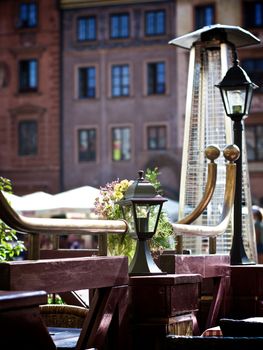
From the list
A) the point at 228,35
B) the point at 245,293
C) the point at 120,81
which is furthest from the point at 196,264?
the point at 120,81

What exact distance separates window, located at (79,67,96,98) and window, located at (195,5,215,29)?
183 inches

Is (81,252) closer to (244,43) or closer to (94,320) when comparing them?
(94,320)

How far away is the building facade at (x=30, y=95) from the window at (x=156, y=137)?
3.69 m

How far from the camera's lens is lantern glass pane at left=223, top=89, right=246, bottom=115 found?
7.32 metres

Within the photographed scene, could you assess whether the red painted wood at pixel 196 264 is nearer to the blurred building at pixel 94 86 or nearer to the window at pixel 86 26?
the blurred building at pixel 94 86

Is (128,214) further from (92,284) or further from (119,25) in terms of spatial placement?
(119,25)

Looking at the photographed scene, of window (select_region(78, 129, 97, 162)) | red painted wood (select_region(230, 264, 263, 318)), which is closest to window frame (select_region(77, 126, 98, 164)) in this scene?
window (select_region(78, 129, 97, 162))

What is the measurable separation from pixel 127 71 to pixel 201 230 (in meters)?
30.4

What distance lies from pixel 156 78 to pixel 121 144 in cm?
296

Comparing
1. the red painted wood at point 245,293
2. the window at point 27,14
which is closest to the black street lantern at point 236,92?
the red painted wood at point 245,293

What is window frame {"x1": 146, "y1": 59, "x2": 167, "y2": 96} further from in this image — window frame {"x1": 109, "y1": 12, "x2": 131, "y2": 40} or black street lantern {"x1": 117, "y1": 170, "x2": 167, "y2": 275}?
black street lantern {"x1": 117, "y1": 170, "x2": 167, "y2": 275}

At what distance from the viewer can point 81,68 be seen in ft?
118

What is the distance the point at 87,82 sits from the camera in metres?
36.1

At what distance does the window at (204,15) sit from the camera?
3447 cm
